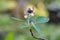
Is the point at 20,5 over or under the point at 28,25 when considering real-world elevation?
under

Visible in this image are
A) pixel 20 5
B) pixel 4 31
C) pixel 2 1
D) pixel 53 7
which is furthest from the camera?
pixel 2 1

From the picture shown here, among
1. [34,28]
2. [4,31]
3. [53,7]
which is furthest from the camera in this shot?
[53,7]

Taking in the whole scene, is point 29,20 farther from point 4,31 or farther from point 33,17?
point 4,31

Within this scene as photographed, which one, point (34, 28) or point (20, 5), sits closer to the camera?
point (34, 28)

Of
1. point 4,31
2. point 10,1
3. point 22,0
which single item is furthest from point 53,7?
point 4,31

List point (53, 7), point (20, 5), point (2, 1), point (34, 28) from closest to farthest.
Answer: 1. point (34, 28)
2. point (20, 5)
3. point (53, 7)
4. point (2, 1)

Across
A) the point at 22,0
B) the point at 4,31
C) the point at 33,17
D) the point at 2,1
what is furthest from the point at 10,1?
the point at 33,17

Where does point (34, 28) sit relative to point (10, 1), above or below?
above

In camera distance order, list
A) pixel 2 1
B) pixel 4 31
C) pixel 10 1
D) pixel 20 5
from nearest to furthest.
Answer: pixel 4 31 < pixel 20 5 < pixel 2 1 < pixel 10 1

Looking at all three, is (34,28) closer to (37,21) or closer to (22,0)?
(37,21)
